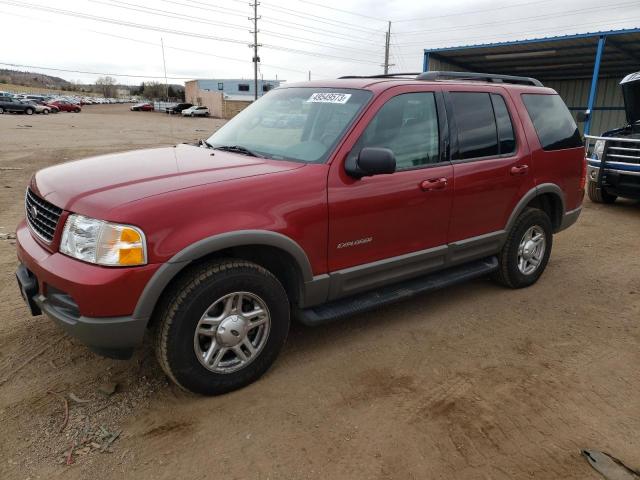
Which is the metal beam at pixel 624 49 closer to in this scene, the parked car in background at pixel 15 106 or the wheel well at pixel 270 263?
the wheel well at pixel 270 263

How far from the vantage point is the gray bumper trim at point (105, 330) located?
2492 millimetres

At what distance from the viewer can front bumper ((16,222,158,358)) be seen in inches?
96.4

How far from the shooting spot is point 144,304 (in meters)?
2.54

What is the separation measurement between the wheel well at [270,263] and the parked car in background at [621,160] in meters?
7.12

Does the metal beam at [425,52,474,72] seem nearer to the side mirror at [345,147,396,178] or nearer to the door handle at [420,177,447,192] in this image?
the door handle at [420,177,447,192]

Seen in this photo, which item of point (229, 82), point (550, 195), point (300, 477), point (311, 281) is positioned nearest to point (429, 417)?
point (300, 477)

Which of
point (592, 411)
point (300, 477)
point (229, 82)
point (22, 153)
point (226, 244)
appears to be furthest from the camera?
point (229, 82)

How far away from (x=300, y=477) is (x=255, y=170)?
1.74 meters

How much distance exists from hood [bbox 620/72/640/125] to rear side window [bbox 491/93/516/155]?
221 inches

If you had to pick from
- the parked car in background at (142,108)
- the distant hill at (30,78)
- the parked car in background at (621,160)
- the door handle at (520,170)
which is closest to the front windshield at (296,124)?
the door handle at (520,170)

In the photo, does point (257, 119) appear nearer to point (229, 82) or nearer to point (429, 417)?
point (429, 417)

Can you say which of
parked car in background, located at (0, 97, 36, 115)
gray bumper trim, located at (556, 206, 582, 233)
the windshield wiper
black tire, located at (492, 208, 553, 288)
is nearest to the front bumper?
the windshield wiper

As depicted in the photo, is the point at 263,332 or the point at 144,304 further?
the point at 263,332

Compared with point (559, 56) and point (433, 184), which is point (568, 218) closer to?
point (433, 184)
